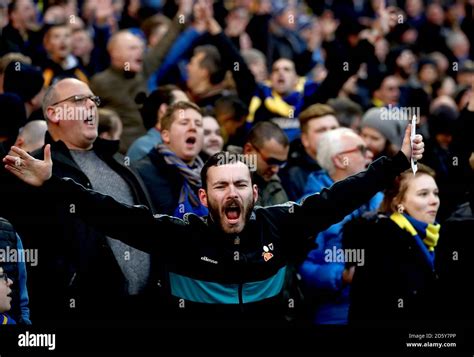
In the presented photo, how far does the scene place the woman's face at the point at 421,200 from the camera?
7.51m

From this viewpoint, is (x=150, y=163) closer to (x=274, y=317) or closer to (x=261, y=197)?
(x=261, y=197)

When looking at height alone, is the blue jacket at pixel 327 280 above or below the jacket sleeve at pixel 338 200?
below

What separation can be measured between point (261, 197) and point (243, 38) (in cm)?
633

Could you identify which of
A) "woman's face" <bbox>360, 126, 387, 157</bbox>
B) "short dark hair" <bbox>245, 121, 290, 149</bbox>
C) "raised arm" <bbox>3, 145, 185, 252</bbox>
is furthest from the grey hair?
"raised arm" <bbox>3, 145, 185, 252</bbox>

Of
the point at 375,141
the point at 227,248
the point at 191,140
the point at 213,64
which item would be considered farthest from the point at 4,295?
the point at 375,141

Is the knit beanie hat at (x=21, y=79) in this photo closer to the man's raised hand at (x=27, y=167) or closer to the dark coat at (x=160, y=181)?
the dark coat at (x=160, y=181)

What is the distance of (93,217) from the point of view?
19.0 ft

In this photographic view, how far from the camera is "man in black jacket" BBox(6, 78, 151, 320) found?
6617 mm

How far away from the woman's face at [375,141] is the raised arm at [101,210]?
3.94 metres

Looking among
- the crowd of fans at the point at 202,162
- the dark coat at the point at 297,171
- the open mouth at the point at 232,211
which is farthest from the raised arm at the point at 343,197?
the dark coat at the point at 297,171

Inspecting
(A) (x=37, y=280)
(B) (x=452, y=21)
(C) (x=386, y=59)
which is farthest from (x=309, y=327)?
(B) (x=452, y=21)

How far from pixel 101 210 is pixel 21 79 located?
320cm

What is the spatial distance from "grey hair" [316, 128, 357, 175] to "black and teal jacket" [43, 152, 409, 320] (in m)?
2.01

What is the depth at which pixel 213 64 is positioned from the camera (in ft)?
32.8
